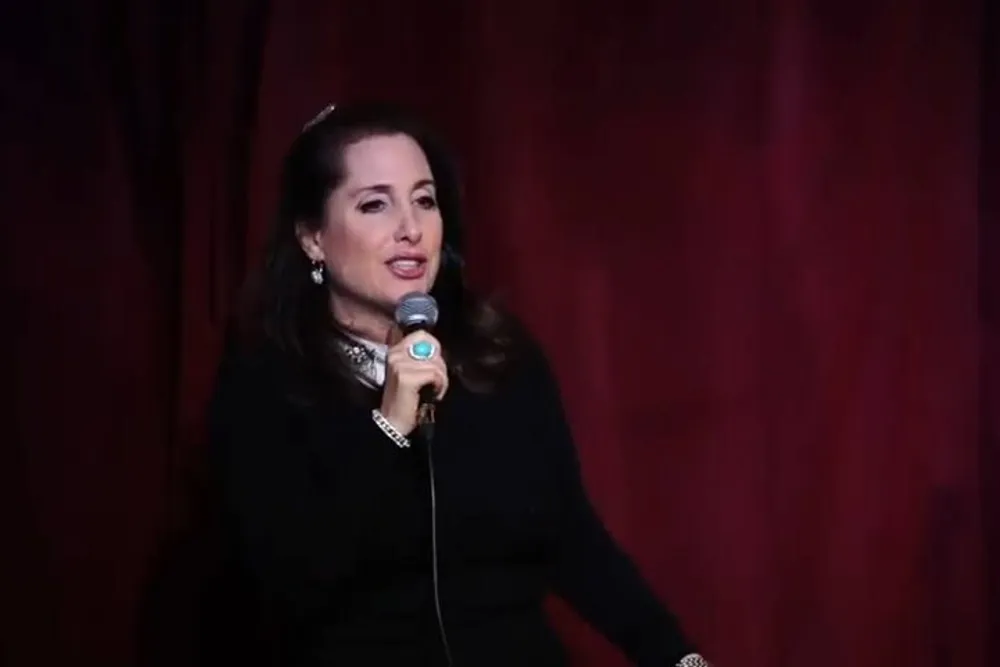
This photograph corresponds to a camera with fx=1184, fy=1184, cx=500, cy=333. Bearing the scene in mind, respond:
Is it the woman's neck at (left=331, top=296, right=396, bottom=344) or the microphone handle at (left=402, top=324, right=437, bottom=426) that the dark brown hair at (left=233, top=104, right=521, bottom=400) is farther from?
the microphone handle at (left=402, top=324, right=437, bottom=426)

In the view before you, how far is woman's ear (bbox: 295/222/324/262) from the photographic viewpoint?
1.52 meters

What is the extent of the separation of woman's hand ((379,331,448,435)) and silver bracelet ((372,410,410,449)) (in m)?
0.01

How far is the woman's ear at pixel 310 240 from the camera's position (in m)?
1.52

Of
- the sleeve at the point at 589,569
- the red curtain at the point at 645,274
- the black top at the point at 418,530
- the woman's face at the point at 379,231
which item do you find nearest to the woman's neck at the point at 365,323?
the woman's face at the point at 379,231

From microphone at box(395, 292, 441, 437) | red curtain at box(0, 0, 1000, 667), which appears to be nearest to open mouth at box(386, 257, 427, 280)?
microphone at box(395, 292, 441, 437)

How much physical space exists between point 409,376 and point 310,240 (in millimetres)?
380

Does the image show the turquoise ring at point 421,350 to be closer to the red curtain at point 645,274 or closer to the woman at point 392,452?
the woman at point 392,452

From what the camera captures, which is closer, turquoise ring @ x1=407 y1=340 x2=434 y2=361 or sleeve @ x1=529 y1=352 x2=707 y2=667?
turquoise ring @ x1=407 y1=340 x2=434 y2=361

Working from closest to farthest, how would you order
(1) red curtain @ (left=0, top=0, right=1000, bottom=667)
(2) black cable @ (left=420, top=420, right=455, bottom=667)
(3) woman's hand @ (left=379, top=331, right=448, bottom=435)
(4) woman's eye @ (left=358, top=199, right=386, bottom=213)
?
(3) woman's hand @ (left=379, top=331, right=448, bottom=435) < (2) black cable @ (left=420, top=420, right=455, bottom=667) < (4) woman's eye @ (left=358, top=199, right=386, bottom=213) < (1) red curtain @ (left=0, top=0, right=1000, bottom=667)

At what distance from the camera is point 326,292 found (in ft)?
5.08

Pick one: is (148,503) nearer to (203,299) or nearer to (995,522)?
(203,299)

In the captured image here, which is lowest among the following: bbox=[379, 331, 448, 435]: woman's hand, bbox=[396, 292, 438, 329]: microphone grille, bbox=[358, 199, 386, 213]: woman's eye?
bbox=[379, 331, 448, 435]: woman's hand

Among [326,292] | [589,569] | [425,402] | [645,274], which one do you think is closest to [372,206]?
[326,292]

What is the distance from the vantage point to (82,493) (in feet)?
5.99
